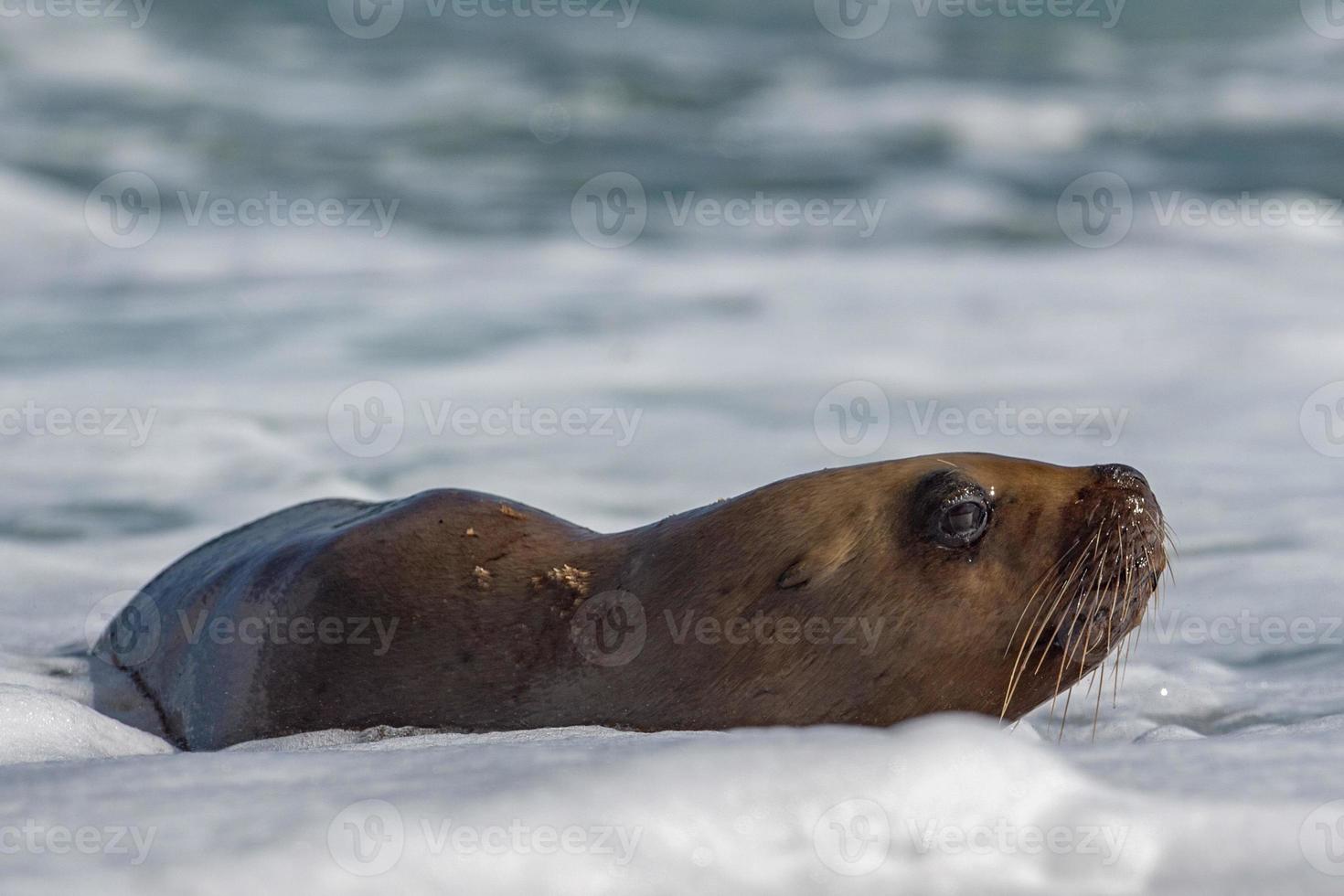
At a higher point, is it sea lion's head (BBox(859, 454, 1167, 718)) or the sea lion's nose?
the sea lion's nose

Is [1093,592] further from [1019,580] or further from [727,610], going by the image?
[727,610]

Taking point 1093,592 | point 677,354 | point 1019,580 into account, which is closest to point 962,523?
point 1019,580

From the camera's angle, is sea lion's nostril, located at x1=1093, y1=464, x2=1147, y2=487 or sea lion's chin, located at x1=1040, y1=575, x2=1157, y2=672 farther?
sea lion's nostril, located at x1=1093, y1=464, x2=1147, y2=487

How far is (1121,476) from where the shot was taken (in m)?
3.92

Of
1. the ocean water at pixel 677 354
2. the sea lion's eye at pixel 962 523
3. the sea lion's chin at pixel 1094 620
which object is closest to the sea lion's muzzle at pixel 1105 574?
the sea lion's chin at pixel 1094 620

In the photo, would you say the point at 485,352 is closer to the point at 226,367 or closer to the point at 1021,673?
the point at 226,367

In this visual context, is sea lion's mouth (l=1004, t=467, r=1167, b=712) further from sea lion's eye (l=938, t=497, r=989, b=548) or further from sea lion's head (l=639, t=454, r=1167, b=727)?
sea lion's eye (l=938, t=497, r=989, b=548)

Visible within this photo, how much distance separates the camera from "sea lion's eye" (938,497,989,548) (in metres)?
3.85

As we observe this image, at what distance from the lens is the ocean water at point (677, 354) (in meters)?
2.51

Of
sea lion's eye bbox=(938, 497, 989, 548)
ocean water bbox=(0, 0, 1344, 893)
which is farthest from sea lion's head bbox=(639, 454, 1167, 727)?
ocean water bbox=(0, 0, 1344, 893)

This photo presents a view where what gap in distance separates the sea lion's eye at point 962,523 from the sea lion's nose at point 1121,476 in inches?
11.9

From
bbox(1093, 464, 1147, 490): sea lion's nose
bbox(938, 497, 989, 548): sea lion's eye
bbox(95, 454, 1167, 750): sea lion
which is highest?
bbox(1093, 464, 1147, 490): sea lion's nose

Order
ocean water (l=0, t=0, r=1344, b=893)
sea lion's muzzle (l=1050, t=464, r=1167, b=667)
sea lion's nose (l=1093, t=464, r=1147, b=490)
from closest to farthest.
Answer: ocean water (l=0, t=0, r=1344, b=893) → sea lion's muzzle (l=1050, t=464, r=1167, b=667) → sea lion's nose (l=1093, t=464, r=1147, b=490)

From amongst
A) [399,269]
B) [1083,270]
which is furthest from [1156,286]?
[399,269]
